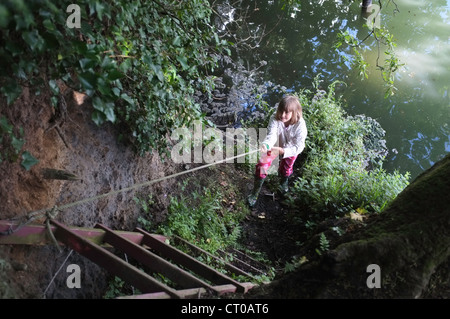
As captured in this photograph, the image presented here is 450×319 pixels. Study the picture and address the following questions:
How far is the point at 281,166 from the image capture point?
612 centimetres

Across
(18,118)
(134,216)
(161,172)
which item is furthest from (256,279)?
(18,118)

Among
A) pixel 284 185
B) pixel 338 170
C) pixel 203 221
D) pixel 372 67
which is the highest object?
pixel 372 67

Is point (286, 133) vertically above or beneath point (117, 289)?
above

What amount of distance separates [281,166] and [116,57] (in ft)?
11.2

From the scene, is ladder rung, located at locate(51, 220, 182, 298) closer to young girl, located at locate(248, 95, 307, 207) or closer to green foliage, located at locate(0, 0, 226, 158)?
green foliage, located at locate(0, 0, 226, 158)

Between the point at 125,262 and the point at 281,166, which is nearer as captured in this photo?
the point at 125,262

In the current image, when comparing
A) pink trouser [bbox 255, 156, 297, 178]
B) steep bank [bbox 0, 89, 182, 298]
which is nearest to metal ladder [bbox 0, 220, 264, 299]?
steep bank [bbox 0, 89, 182, 298]

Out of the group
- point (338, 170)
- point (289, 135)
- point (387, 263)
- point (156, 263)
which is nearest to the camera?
point (387, 263)

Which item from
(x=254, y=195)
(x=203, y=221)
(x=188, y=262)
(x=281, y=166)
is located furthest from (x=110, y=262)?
(x=281, y=166)

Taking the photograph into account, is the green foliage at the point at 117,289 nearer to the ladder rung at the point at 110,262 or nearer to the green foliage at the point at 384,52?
the ladder rung at the point at 110,262

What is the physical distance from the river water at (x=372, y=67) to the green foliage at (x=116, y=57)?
17.0 feet

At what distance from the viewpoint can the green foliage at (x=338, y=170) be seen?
5.56 m

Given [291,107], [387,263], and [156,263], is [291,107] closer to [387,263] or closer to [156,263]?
[156,263]

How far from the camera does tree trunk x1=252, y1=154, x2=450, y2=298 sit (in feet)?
7.12
